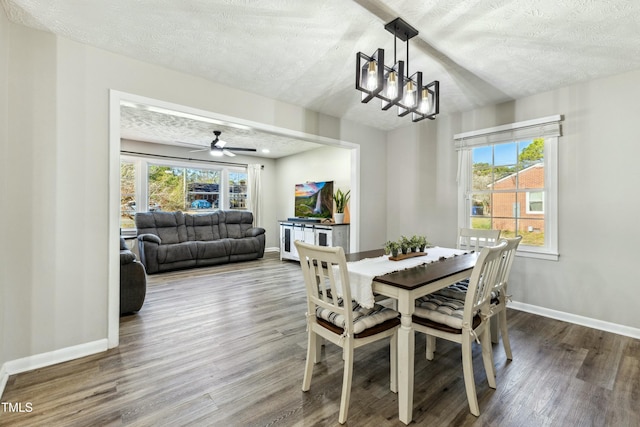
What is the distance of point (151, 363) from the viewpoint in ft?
7.40

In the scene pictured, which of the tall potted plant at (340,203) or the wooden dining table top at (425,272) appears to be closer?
the wooden dining table top at (425,272)

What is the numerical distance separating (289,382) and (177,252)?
4135 mm

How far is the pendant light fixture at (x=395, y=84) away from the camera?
73.7 inches

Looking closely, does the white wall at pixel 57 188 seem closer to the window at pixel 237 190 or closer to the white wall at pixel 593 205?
the white wall at pixel 593 205

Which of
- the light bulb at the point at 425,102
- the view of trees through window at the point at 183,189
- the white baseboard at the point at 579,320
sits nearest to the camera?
the light bulb at the point at 425,102

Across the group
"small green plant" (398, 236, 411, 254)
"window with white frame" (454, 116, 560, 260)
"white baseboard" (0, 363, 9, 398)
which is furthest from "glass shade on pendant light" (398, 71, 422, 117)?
"white baseboard" (0, 363, 9, 398)

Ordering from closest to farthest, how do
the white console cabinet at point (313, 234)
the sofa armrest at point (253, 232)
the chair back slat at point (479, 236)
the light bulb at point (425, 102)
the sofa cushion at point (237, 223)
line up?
the light bulb at point (425, 102) < the chair back slat at point (479, 236) < the white console cabinet at point (313, 234) < the sofa armrest at point (253, 232) < the sofa cushion at point (237, 223)

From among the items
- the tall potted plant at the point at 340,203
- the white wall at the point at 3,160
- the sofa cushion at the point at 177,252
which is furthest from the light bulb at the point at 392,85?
the sofa cushion at the point at 177,252

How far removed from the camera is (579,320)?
120 inches

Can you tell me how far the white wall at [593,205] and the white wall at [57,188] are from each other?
4.27 meters

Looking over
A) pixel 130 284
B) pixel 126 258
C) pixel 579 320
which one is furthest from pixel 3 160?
pixel 579 320

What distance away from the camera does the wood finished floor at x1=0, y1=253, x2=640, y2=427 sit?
1686mm

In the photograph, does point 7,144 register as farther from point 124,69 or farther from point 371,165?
point 371,165

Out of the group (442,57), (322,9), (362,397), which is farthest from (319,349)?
(442,57)
